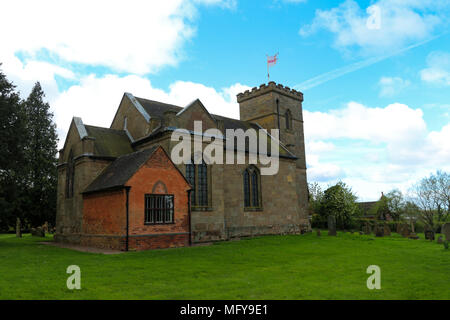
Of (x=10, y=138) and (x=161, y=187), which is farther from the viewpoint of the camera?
(x=10, y=138)

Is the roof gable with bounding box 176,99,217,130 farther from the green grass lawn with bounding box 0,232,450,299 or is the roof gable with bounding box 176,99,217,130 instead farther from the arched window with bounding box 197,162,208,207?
the green grass lawn with bounding box 0,232,450,299

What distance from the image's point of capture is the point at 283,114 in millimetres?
38531

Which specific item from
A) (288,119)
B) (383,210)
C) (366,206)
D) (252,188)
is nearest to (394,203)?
(383,210)

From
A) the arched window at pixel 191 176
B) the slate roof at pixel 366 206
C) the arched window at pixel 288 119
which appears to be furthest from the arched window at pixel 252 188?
the slate roof at pixel 366 206

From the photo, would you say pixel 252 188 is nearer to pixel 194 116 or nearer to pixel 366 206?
pixel 194 116

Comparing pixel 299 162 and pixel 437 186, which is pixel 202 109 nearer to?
pixel 299 162

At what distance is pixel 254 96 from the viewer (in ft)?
130

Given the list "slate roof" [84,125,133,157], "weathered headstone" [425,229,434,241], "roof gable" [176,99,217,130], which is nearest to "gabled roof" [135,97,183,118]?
"roof gable" [176,99,217,130]

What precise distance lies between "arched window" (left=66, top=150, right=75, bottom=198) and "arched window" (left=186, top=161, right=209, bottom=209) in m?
9.90

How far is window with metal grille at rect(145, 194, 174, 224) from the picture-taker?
19.7 m

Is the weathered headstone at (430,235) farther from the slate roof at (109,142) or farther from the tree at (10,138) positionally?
the tree at (10,138)

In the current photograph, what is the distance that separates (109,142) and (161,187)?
8654 mm
